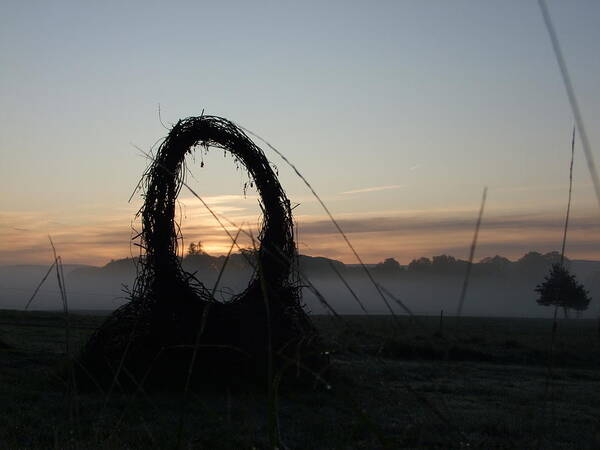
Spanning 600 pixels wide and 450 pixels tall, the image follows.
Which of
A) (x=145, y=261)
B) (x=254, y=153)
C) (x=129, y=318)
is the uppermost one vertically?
(x=254, y=153)

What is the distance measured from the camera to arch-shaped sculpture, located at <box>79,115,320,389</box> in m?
7.42

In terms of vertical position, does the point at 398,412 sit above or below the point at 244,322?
below

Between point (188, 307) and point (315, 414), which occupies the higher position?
point (188, 307)

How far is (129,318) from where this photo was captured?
7.78 meters

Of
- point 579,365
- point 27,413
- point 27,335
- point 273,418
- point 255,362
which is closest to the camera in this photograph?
point 273,418

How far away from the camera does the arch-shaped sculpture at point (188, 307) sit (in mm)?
7422

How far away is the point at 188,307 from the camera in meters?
7.69

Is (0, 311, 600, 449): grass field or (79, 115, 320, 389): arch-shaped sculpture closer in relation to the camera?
(0, 311, 600, 449): grass field

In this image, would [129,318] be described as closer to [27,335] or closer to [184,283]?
[184,283]

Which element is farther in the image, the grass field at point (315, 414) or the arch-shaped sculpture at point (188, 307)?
the arch-shaped sculpture at point (188, 307)

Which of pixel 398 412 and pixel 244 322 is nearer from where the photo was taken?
pixel 398 412

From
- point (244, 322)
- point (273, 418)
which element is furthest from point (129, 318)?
point (273, 418)

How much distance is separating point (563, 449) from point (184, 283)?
175 inches

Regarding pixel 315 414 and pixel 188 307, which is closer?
pixel 315 414
